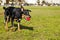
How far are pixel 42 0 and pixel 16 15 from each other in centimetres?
12744

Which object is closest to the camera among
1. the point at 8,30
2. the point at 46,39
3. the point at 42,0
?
the point at 46,39

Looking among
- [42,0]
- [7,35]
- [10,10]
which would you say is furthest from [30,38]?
[42,0]

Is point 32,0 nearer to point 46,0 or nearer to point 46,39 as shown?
point 46,0

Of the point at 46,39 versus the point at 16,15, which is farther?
the point at 16,15

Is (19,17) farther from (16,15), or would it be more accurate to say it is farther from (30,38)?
(30,38)

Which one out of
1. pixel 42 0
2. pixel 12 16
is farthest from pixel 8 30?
pixel 42 0

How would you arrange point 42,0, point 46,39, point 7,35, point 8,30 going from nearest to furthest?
point 46,39, point 7,35, point 8,30, point 42,0

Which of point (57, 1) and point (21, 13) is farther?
point (57, 1)

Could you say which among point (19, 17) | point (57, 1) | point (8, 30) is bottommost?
point (57, 1)

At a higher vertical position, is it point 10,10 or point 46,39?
point 10,10

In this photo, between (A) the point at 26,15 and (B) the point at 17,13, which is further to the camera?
(B) the point at 17,13

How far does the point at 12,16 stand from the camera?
12727 mm

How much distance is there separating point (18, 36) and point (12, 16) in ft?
5.03

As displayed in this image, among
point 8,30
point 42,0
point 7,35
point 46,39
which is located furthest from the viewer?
point 42,0
